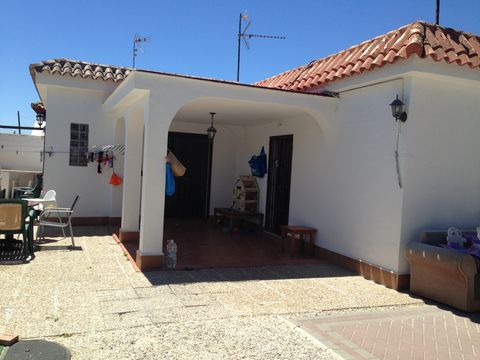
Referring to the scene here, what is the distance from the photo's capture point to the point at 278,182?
33.1 feet

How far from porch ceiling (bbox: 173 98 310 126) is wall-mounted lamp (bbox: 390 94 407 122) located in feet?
6.21

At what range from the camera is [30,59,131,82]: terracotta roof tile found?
32.5 ft

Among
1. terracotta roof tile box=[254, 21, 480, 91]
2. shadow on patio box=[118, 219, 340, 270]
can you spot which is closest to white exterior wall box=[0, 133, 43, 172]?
shadow on patio box=[118, 219, 340, 270]

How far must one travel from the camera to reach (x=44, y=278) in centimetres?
606

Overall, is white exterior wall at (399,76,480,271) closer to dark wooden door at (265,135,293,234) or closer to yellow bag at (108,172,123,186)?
dark wooden door at (265,135,293,234)

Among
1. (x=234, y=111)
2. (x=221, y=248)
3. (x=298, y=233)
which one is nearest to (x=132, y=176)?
(x=221, y=248)

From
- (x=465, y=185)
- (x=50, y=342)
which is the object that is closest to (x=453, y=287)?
(x=465, y=185)

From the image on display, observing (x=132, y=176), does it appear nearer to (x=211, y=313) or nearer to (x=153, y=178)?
(x=153, y=178)

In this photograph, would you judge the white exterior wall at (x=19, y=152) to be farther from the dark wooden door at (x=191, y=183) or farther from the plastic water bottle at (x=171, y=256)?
the plastic water bottle at (x=171, y=256)

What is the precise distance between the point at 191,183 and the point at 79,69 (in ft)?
13.6

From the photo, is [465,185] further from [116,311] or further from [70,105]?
[70,105]

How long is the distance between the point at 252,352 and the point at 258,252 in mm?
4475

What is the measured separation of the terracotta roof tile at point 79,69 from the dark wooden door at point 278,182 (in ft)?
13.2

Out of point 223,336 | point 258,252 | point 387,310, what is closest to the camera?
point 223,336
